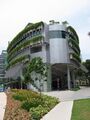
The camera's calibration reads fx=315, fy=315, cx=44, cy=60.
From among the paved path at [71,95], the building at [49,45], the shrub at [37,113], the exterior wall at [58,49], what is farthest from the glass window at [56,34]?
the shrub at [37,113]

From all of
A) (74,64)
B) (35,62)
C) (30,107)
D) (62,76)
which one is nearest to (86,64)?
(62,76)

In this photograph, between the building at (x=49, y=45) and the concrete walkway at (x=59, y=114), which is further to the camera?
the building at (x=49, y=45)

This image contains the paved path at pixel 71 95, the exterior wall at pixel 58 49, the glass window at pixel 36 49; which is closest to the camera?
the paved path at pixel 71 95

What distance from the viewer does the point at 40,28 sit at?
215 feet

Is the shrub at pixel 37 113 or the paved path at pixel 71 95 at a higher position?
the paved path at pixel 71 95

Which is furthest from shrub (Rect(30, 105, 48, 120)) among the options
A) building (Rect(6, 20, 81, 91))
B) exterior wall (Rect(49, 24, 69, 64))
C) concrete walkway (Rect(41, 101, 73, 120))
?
exterior wall (Rect(49, 24, 69, 64))

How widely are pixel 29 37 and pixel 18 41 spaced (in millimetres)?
8211

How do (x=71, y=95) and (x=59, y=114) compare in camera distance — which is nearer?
(x=59, y=114)

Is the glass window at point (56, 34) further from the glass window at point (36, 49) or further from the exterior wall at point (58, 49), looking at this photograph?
the glass window at point (36, 49)

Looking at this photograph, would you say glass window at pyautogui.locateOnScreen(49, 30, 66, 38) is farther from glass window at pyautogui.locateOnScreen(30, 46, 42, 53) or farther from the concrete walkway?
the concrete walkway

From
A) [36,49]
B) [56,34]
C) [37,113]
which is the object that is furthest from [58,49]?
[37,113]

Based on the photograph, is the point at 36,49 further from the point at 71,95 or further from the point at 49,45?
the point at 71,95

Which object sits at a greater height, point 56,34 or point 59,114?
point 56,34

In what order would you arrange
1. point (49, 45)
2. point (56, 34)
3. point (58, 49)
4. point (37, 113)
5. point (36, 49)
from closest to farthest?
point (37, 113) → point (58, 49) → point (49, 45) → point (56, 34) → point (36, 49)
